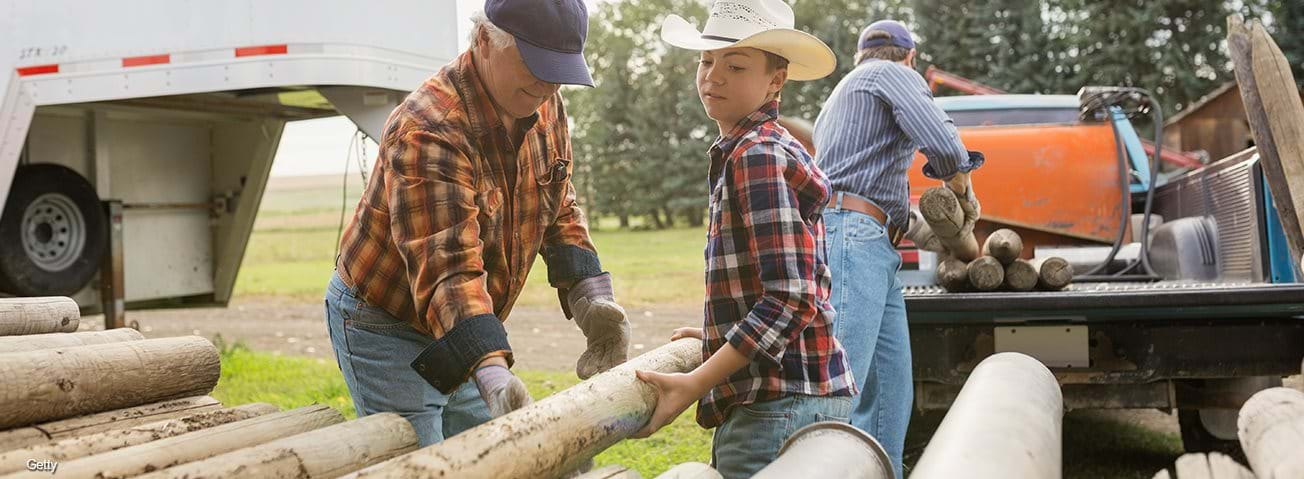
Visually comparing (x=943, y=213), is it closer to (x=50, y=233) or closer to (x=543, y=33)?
(x=543, y=33)

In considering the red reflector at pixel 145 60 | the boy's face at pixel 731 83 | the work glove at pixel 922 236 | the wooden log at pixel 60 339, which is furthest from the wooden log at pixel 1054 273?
the red reflector at pixel 145 60

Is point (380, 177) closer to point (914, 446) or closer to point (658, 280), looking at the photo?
point (914, 446)

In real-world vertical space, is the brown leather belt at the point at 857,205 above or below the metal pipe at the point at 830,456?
above

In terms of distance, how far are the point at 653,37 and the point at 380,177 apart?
37.8 meters

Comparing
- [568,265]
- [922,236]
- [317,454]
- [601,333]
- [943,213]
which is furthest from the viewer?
[922,236]

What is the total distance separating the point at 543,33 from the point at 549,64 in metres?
0.07

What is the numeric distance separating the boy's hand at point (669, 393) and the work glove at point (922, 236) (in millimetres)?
2542

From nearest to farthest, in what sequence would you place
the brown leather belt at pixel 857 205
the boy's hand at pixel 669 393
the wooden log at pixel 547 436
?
the wooden log at pixel 547 436, the boy's hand at pixel 669 393, the brown leather belt at pixel 857 205

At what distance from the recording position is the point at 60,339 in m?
3.21

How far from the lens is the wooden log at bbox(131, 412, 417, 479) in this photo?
187 centimetres

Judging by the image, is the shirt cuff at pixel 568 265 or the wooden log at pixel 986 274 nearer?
the shirt cuff at pixel 568 265

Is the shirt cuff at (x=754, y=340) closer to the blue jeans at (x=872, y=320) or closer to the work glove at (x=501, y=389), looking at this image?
the work glove at (x=501, y=389)

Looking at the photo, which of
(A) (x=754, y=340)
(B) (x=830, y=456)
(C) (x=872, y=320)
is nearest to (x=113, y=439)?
(A) (x=754, y=340)

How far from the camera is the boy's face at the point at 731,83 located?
2479 millimetres
